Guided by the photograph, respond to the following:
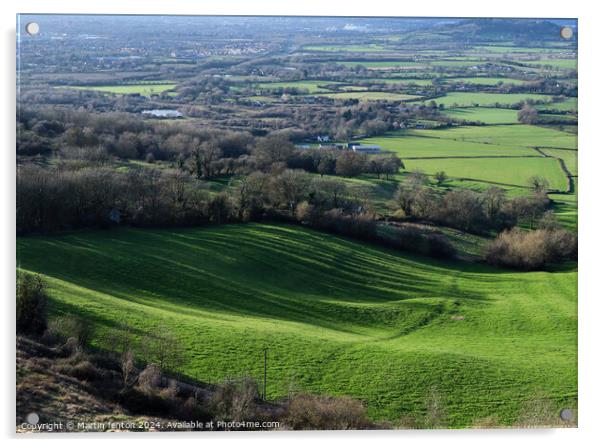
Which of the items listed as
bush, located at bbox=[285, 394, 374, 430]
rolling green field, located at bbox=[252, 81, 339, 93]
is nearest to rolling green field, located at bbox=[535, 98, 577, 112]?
rolling green field, located at bbox=[252, 81, 339, 93]

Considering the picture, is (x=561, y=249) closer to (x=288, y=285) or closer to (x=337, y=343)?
(x=337, y=343)

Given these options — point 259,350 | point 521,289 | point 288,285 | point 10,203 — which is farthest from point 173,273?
point 521,289

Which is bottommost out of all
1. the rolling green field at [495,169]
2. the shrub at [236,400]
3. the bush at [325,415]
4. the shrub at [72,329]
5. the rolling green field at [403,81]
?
the bush at [325,415]

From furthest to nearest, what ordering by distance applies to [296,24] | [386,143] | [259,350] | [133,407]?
[386,143], [259,350], [296,24], [133,407]

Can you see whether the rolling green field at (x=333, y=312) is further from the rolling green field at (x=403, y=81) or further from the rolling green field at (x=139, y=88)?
the rolling green field at (x=403, y=81)

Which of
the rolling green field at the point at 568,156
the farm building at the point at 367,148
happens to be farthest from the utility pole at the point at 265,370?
the rolling green field at the point at 568,156

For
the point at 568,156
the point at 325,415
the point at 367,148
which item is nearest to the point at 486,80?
the point at 568,156
